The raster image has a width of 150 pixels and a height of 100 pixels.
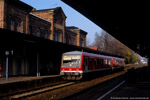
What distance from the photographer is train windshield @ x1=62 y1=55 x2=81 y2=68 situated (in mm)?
15570

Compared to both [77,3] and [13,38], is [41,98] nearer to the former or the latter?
[77,3]

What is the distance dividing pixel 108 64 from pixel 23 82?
1330 centimetres

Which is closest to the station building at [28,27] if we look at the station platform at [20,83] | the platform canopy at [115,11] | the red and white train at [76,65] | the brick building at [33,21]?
the brick building at [33,21]

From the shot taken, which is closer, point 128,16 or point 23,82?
point 128,16

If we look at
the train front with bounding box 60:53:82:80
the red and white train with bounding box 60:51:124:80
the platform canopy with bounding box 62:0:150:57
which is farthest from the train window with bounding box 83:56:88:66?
the platform canopy with bounding box 62:0:150:57

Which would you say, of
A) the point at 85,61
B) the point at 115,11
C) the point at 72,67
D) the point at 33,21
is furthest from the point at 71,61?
the point at 33,21

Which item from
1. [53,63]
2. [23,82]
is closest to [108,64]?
[53,63]

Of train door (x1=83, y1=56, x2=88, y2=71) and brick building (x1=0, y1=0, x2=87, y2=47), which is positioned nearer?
train door (x1=83, y1=56, x2=88, y2=71)

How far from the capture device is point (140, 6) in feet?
25.4

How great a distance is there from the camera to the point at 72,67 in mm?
15562

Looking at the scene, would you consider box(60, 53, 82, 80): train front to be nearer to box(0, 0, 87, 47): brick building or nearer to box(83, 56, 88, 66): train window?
box(83, 56, 88, 66): train window

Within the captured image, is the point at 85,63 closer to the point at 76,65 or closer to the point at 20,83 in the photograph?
the point at 76,65

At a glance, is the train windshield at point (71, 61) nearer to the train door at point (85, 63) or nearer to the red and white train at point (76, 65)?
the red and white train at point (76, 65)

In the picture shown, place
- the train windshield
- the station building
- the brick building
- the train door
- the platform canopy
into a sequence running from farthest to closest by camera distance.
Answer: the brick building < the station building < the train door < the train windshield < the platform canopy
